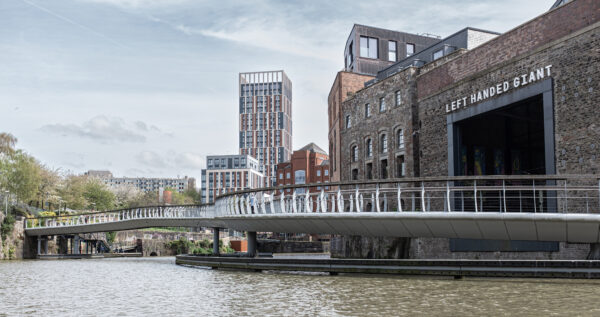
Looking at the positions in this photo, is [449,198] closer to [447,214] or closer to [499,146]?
[447,214]

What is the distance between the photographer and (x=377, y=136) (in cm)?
4147

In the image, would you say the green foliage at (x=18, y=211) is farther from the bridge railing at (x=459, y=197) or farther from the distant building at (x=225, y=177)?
the distant building at (x=225, y=177)

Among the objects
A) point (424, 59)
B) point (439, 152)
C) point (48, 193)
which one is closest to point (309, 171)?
point (48, 193)

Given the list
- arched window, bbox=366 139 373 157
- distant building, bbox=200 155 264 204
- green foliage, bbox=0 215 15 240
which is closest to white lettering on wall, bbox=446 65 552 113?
arched window, bbox=366 139 373 157

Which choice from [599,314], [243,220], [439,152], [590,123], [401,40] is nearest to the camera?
[599,314]

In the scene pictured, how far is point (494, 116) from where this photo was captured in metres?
33.0

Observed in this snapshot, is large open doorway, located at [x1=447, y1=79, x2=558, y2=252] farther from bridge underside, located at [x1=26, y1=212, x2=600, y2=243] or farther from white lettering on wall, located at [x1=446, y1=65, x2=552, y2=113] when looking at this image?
bridge underside, located at [x1=26, y1=212, x2=600, y2=243]

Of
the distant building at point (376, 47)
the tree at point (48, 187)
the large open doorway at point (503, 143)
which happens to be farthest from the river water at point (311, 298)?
the tree at point (48, 187)

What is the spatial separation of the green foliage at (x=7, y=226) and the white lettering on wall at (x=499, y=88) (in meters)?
38.3

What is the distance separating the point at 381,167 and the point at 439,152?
7.91m

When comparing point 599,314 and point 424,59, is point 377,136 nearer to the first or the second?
point 424,59

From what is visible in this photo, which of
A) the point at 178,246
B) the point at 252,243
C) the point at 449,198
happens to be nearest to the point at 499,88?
the point at 449,198

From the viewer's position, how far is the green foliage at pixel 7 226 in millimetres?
50375

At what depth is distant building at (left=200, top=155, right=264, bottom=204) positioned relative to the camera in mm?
164000
